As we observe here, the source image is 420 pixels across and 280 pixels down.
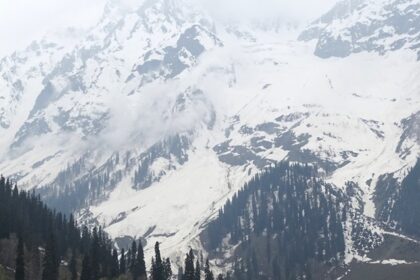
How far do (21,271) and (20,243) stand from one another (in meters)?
9.08

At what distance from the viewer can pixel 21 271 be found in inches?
7357

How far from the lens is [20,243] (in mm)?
194000
